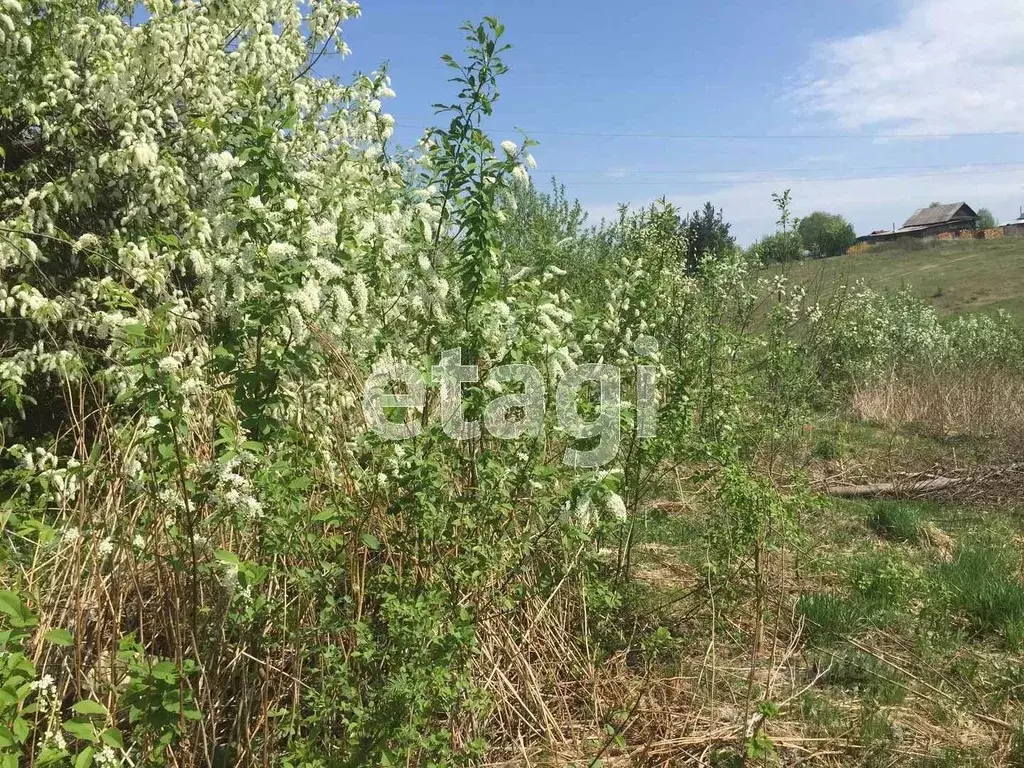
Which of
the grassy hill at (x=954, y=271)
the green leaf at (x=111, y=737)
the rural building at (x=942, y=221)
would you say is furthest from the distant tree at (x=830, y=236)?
the green leaf at (x=111, y=737)

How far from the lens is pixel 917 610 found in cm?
380

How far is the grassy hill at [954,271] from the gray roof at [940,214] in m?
22.8

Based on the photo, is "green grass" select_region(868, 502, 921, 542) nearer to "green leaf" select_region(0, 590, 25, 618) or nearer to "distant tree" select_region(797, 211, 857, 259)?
"green leaf" select_region(0, 590, 25, 618)

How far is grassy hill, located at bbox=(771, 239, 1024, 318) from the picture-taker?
21.4 m

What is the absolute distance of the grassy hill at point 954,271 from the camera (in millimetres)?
21359

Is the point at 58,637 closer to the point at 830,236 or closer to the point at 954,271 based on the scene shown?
the point at 954,271

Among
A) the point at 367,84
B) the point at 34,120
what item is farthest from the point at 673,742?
the point at 34,120

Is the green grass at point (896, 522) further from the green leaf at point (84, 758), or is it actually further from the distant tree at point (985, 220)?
the distant tree at point (985, 220)

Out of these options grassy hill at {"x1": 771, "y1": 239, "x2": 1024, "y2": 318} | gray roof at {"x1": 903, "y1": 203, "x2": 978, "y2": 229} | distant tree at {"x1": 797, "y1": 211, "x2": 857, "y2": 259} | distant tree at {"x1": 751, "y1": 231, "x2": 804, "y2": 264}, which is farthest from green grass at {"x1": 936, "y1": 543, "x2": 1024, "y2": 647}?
gray roof at {"x1": 903, "y1": 203, "x2": 978, "y2": 229}

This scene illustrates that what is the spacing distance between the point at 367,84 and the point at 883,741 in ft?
13.5

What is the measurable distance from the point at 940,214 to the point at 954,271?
98.4 ft

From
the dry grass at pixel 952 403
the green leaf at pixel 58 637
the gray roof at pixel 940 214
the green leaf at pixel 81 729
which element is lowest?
the dry grass at pixel 952 403

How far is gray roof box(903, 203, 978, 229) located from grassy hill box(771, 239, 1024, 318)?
22767mm

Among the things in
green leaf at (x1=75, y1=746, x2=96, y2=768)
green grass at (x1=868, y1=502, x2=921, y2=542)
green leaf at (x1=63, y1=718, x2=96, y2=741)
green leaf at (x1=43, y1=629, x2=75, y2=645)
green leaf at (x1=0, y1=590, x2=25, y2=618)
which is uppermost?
green leaf at (x1=0, y1=590, x2=25, y2=618)
